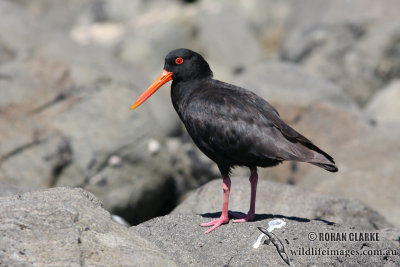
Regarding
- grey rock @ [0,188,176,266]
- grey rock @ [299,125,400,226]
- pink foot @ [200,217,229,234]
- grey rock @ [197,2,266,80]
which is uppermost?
grey rock @ [197,2,266,80]

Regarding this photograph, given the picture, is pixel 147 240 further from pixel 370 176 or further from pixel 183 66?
pixel 370 176

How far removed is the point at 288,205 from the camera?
786cm

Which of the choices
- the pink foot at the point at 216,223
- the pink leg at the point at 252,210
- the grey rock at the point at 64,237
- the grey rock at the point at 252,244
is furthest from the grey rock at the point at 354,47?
the grey rock at the point at 64,237

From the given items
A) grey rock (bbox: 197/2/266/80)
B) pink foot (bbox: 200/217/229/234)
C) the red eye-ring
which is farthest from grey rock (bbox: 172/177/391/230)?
grey rock (bbox: 197/2/266/80)

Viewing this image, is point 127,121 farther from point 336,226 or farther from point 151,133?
point 336,226

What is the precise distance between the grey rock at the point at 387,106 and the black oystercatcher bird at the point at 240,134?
7805 mm

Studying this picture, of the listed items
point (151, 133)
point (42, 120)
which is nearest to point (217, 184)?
point (151, 133)

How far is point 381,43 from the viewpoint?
15.9 meters

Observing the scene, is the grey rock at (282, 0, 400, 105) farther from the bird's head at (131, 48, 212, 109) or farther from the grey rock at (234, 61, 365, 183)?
the bird's head at (131, 48, 212, 109)

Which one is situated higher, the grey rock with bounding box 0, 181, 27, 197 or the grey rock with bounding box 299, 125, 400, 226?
the grey rock with bounding box 299, 125, 400, 226

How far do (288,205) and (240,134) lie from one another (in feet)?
5.89

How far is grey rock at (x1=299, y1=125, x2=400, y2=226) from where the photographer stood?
9.37 metres

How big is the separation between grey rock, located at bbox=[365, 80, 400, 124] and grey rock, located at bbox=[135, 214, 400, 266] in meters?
8.18

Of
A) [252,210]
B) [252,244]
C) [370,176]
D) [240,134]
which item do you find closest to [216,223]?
[252,210]
